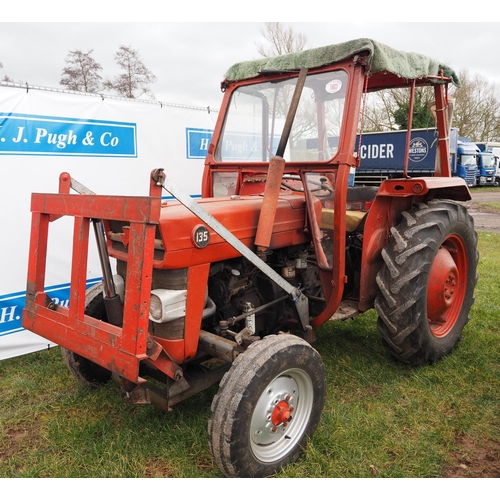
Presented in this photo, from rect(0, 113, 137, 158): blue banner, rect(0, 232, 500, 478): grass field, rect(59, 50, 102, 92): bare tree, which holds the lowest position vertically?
rect(0, 232, 500, 478): grass field

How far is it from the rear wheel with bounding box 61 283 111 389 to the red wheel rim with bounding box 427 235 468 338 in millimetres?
2356

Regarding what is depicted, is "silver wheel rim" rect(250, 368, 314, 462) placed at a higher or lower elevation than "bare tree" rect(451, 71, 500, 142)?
lower

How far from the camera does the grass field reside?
2449 millimetres

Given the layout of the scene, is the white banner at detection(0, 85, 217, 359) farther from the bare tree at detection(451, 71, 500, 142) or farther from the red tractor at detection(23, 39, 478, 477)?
the bare tree at detection(451, 71, 500, 142)

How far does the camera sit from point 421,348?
3268 mm

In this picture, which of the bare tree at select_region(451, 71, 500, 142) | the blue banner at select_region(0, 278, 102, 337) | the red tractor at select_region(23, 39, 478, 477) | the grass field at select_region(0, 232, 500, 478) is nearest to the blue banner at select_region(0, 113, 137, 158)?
the blue banner at select_region(0, 278, 102, 337)

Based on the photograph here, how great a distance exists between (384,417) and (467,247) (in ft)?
5.52

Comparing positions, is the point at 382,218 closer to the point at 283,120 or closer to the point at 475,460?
the point at 283,120

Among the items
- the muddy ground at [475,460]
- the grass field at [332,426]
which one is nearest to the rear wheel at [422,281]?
the grass field at [332,426]

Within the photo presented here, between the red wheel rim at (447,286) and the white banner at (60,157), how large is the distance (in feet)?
10.0

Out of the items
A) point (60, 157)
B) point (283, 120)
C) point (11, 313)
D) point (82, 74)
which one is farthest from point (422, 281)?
point (82, 74)

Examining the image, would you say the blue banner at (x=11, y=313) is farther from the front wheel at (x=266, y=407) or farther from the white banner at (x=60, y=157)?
the front wheel at (x=266, y=407)

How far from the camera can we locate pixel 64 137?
13.9 ft

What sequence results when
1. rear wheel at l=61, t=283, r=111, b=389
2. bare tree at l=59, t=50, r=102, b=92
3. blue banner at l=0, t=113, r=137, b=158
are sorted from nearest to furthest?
rear wheel at l=61, t=283, r=111, b=389
blue banner at l=0, t=113, r=137, b=158
bare tree at l=59, t=50, r=102, b=92
